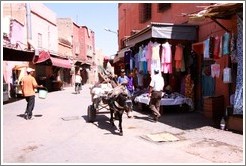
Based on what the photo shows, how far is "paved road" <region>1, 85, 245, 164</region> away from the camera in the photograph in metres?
6.36

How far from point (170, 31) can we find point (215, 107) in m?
3.31

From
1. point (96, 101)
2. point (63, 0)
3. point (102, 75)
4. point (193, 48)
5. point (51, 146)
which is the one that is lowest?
point (51, 146)

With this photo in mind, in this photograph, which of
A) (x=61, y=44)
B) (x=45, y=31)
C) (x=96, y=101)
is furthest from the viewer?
(x=61, y=44)

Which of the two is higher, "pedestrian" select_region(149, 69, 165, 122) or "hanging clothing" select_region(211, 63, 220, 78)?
"hanging clothing" select_region(211, 63, 220, 78)

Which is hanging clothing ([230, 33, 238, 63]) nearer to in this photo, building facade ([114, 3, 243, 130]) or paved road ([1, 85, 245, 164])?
building facade ([114, 3, 243, 130])

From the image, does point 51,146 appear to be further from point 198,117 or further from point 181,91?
point 181,91

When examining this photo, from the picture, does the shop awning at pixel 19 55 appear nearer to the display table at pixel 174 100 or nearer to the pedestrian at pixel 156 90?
the display table at pixel 174 100

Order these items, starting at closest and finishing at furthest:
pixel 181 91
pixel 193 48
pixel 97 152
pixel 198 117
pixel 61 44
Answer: pixel 97 152
pixel 198 117
pixel 193 48
pixel 181 91
pixel 61 44

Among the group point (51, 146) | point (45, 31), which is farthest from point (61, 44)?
point (51, 146)

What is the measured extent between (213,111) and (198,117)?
100 centimetres

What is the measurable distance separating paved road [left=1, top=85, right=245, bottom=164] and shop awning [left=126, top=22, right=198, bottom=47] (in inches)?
115

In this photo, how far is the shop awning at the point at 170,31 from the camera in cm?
1203

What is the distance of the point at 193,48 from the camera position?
12.2 metres

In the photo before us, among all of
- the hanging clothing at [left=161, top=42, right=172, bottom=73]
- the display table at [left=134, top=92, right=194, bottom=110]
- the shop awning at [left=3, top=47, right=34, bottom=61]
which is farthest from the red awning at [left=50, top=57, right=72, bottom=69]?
the hanging clothing at [left=161, top=42, right=172, bottom=73]
